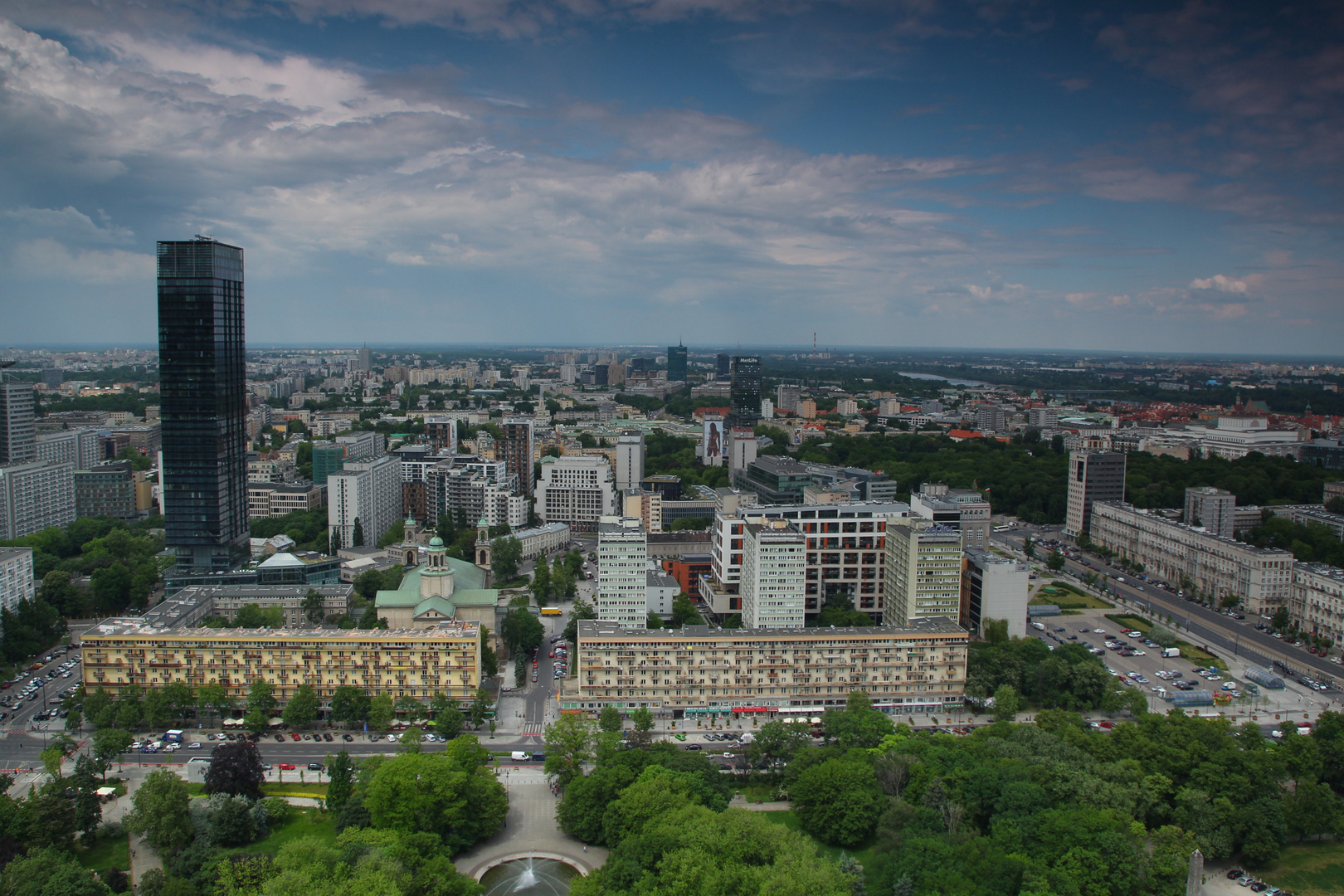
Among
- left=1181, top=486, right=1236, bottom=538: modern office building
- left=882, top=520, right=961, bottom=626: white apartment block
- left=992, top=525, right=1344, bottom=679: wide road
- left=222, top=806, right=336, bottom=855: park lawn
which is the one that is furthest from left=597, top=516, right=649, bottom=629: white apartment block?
left=1181, top=486, right=1236, bottom=538: modern office building

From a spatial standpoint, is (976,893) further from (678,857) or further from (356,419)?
(356,419)

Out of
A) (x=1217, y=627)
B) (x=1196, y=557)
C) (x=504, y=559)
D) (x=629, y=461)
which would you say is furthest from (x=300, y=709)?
(x=1196, y=557)

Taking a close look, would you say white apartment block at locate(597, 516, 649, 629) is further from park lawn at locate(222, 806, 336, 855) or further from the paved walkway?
park lawn at locate(222, 806, 336, 855)

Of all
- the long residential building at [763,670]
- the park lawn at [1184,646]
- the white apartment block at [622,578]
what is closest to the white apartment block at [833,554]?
the white apartment block at [622,578]

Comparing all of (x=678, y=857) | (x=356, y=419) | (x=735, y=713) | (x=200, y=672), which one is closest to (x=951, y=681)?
(x=735, y=713)

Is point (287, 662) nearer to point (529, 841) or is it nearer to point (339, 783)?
point (339, 783)
